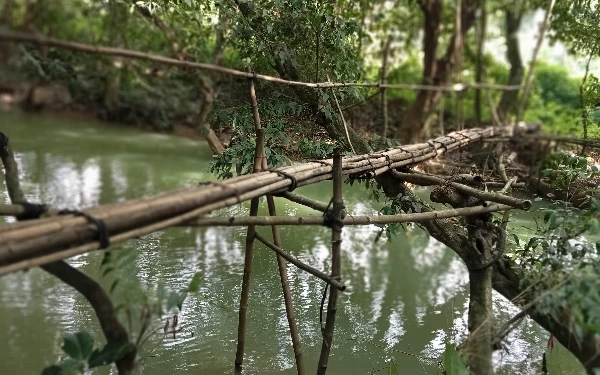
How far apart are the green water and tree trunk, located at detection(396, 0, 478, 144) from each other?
1.73 metres

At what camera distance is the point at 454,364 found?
201cm

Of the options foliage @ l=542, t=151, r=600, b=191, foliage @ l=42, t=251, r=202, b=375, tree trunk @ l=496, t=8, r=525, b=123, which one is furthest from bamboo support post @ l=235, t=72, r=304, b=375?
tree trunk @ l=496, t=8, r=525, b=123

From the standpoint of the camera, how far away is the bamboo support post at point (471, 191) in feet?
7.54

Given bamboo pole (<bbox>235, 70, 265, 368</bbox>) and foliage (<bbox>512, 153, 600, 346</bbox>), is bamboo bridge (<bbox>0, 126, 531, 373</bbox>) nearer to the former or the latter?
bamboo pole (<bbox>235, 70, 265, 368</bbox>)

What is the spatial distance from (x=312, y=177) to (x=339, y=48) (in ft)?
3.85

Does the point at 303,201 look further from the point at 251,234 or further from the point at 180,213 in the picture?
the point at 180,213

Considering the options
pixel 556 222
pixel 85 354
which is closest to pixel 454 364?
pixel 556 222

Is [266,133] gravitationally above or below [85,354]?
above

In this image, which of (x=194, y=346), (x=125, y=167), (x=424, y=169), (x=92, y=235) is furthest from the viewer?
(x=125, y=167)

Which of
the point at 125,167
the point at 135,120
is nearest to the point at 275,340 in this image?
the point at 125,167

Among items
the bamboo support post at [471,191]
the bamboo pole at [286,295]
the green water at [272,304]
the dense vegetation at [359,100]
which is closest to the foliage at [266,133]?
the dense vegetation at [359,100]

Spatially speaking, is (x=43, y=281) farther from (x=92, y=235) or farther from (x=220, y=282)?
(x=92, y=235)

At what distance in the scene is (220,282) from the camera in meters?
3.33

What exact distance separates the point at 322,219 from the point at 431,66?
5.44 m
